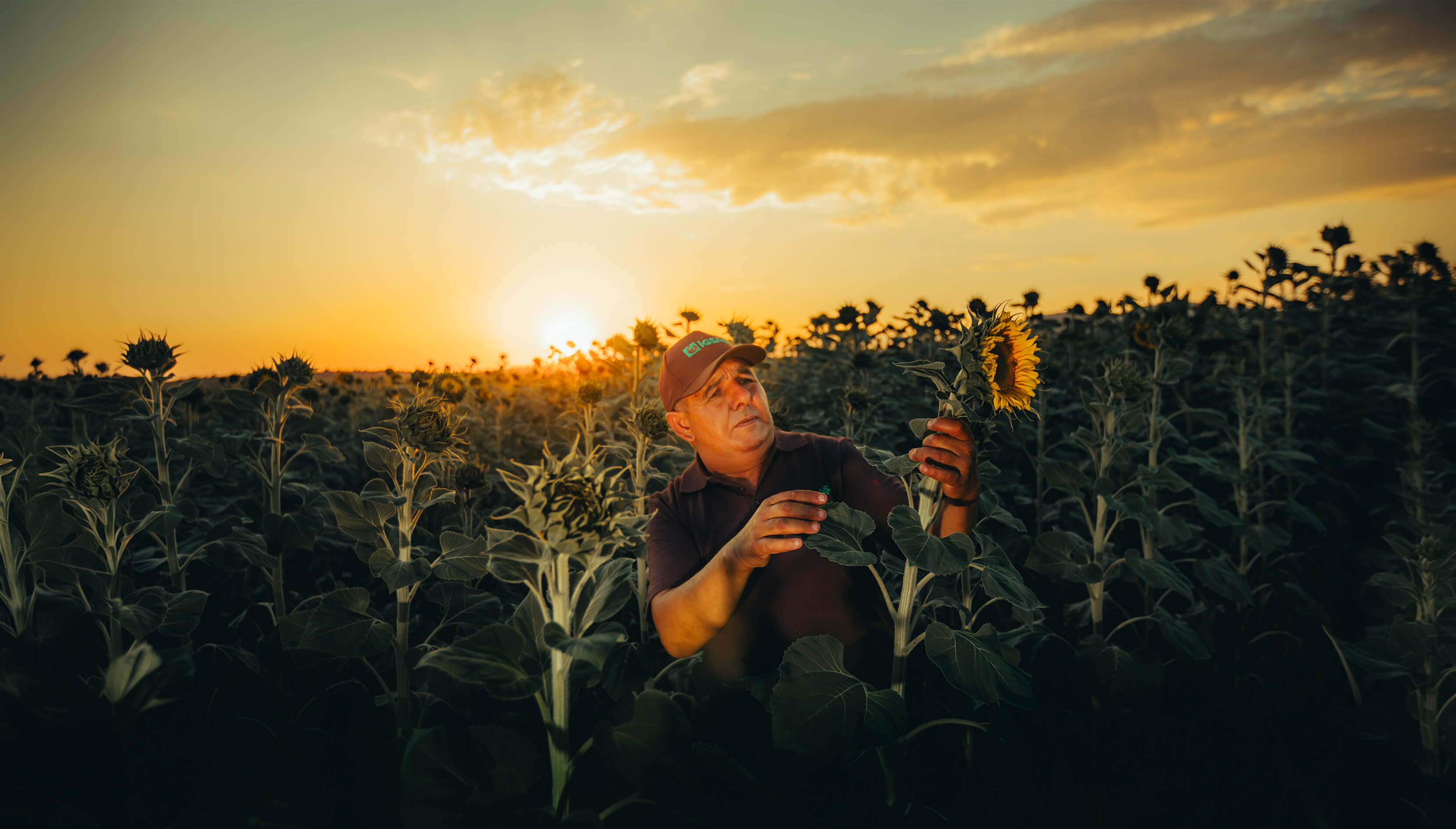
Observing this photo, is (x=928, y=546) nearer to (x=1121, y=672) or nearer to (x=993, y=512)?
(x=993, y=512)

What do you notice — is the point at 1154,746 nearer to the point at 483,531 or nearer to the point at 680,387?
the point at 680,387

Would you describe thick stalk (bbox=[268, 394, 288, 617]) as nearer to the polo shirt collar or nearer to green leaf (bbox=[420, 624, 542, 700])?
the polo shirt collar

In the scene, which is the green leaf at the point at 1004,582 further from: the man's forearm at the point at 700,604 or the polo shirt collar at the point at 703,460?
the polo shirt collar at the point at 703,460

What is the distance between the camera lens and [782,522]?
1674mm

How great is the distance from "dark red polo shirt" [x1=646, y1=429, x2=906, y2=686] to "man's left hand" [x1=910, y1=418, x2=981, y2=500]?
58cm

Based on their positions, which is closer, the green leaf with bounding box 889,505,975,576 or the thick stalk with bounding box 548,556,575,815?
the thick stalk with bounding box 548,556,575,815

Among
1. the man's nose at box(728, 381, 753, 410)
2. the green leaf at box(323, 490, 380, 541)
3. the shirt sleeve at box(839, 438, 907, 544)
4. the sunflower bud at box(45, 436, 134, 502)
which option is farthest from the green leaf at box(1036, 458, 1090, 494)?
the sunflower bud at box(45, 436, 134, 502)

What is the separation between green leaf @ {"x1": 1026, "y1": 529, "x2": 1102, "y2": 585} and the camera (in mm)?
2879

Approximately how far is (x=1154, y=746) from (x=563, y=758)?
2.87 metres

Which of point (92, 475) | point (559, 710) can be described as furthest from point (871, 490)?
point (92, 475)

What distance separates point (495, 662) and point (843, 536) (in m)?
0.84

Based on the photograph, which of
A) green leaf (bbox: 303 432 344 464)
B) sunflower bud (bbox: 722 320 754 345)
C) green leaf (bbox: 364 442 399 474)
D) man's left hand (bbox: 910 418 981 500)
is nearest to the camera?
man's left hand (bbox: 910 418 981 500)

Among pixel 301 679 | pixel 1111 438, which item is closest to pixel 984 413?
pixel 1111 438

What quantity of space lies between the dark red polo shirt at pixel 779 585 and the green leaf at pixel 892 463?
15.8 inches
